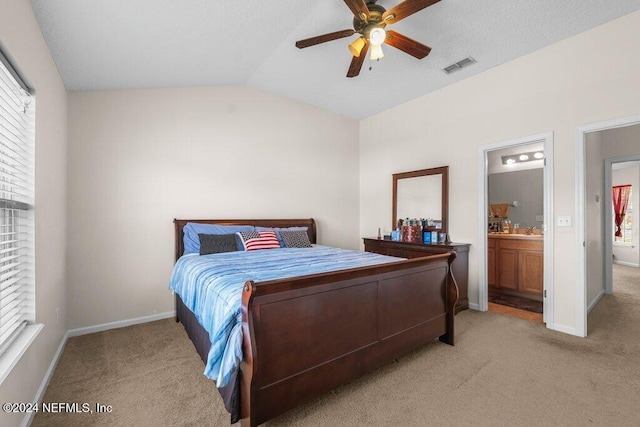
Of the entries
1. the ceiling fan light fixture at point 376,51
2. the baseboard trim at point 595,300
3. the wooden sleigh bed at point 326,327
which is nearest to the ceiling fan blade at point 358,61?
the ceiling fan light fixture at point 376,51

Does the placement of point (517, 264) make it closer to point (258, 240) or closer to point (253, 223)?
point (258, 240)

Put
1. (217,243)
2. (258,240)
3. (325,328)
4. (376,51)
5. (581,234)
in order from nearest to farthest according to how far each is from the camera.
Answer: (325,328) < (376,51) < (581,234) < (217,243) < (258,240)

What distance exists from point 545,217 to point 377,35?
2.61 m

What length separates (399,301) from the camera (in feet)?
7.50

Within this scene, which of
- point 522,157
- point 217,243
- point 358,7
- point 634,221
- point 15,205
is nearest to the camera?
point 15,205

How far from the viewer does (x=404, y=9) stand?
1.97 m

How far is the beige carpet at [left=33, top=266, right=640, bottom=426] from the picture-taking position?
175 cm

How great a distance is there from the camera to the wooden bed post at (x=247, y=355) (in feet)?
4.91

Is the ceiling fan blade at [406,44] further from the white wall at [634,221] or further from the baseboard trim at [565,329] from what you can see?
the white wall at [634,221]

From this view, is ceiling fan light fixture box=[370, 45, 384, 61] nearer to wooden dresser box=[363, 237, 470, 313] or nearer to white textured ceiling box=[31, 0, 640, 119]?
white textured ceiling box=[31, 0, 640, 119]

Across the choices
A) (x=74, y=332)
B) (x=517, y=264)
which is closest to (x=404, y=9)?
(x=517, y=264)

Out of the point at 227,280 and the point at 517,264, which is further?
the point at 517,264

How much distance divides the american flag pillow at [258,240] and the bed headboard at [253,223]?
34cm

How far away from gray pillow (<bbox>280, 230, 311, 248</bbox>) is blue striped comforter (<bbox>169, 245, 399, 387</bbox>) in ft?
1.19
